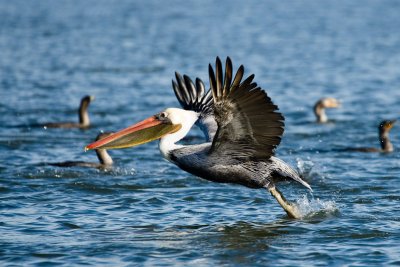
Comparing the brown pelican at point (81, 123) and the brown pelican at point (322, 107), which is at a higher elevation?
the brown pelican at point (81, 123)

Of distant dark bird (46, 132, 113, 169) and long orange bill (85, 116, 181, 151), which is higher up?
long orange bill (85, 116, 181, 151)

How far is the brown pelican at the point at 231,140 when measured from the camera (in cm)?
782

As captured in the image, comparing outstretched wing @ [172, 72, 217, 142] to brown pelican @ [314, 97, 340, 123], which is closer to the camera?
outstretched wing @ [172, 72, 217, 142]

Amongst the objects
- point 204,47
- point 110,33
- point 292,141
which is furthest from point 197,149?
point 110,33

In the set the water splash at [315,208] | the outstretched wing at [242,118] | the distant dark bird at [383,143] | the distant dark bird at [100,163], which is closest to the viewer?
the outstretched wing at [242,118]

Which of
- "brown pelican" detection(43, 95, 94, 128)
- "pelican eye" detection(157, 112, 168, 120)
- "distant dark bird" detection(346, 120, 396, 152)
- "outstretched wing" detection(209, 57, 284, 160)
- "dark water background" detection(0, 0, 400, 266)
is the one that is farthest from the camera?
"brown pelican" detection(43, 95, 94, 128)

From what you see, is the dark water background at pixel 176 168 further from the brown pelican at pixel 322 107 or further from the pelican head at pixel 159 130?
the pelican head at pixel 159 130

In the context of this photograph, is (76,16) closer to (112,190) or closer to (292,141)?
(292,141)

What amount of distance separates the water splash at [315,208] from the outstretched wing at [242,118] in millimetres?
866

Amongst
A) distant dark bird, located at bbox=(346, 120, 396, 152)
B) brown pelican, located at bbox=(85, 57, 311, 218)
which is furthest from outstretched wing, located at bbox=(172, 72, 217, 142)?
distant dark bird, located at bbox=(346, 120, 396, 152)

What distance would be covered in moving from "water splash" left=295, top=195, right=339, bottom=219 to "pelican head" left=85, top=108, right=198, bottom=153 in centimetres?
143

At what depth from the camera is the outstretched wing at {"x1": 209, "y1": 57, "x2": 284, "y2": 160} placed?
7.67 m

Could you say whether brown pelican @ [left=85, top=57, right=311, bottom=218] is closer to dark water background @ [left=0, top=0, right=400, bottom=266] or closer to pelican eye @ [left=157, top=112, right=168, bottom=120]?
pelican eye @ [left=157, top=112, right=168, bottom=120]

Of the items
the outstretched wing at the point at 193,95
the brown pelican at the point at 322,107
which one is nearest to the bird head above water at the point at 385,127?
the brown pelican at the point at 322,107
